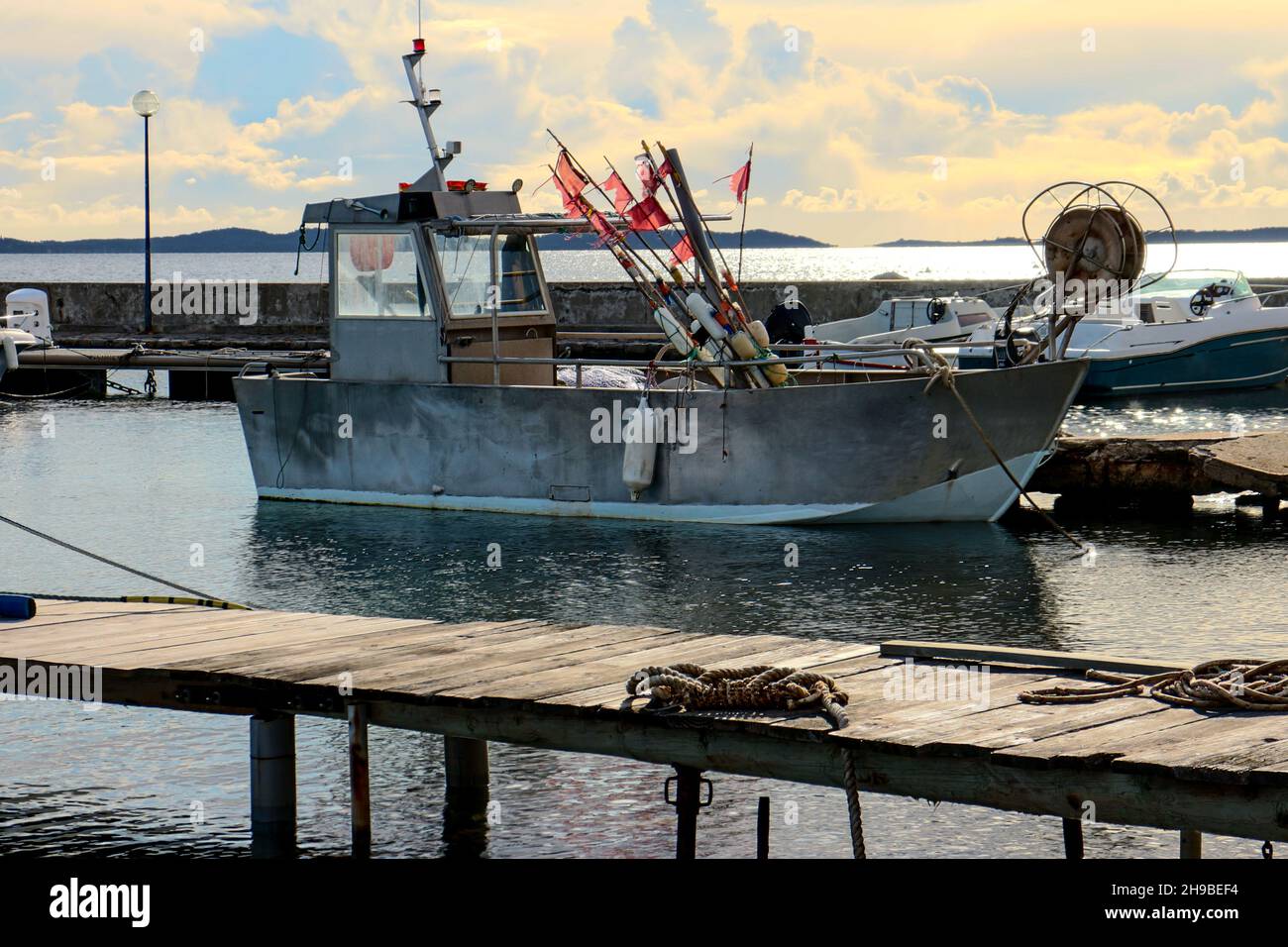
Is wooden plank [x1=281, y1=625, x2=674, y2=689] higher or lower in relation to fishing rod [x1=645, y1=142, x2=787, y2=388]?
lower

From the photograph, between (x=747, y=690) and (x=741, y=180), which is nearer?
(x=747, y=690)

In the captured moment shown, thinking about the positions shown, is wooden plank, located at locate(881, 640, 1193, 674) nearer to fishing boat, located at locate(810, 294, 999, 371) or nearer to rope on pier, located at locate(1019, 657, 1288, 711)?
rope on pier, located at locate(1019, 657, 1288, 711)

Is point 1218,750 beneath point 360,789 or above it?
above

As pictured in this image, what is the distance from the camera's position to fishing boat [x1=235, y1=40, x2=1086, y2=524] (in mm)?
17703

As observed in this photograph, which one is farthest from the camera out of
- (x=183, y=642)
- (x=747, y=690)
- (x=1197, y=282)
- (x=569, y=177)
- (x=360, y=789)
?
(x=1197, y=282)

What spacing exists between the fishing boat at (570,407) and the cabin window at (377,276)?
2 centimetres

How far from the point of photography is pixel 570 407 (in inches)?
727

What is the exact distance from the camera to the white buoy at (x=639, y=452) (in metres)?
18.1

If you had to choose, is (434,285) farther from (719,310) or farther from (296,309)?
(296,309)

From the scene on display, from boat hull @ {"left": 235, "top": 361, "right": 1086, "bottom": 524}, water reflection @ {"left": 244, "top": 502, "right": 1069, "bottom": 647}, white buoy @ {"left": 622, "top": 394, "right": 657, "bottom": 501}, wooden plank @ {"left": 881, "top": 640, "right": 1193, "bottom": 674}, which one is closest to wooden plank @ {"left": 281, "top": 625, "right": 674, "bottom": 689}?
wooden plank @ {"left": 881, "top": 640, "right": 1193, "bottom": 674}

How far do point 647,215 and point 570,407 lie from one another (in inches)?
81.7

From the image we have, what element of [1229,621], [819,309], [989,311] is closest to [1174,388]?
[989,311]

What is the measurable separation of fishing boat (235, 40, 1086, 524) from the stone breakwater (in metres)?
20.2

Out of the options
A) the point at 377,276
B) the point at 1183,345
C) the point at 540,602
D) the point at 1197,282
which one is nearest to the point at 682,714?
the point at 540,602
